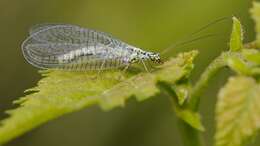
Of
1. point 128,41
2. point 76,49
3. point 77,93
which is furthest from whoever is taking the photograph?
point 128,41

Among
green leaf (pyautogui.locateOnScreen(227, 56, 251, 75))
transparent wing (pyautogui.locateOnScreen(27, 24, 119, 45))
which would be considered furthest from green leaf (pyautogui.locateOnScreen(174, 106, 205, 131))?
transparent wing (pyautogui.locateOnScreen(27, 24, 119, 45))

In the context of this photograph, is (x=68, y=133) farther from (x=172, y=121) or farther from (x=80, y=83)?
(x=80, y=83)

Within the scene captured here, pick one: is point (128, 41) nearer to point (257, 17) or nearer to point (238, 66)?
point (257, 17)

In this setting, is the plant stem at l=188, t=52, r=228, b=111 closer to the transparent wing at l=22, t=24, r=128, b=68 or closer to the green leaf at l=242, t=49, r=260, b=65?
the green leaf at l=242, t=49, r=260, b=65

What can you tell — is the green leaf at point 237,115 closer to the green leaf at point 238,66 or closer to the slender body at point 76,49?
the green leaf at point 238,66

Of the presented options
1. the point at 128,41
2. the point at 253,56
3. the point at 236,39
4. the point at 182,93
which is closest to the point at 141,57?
the point at 236,39

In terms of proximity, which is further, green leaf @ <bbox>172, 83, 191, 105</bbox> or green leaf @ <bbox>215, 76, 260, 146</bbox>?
green leaf @ <bbox>172, 83, 191, 105</bbox>
